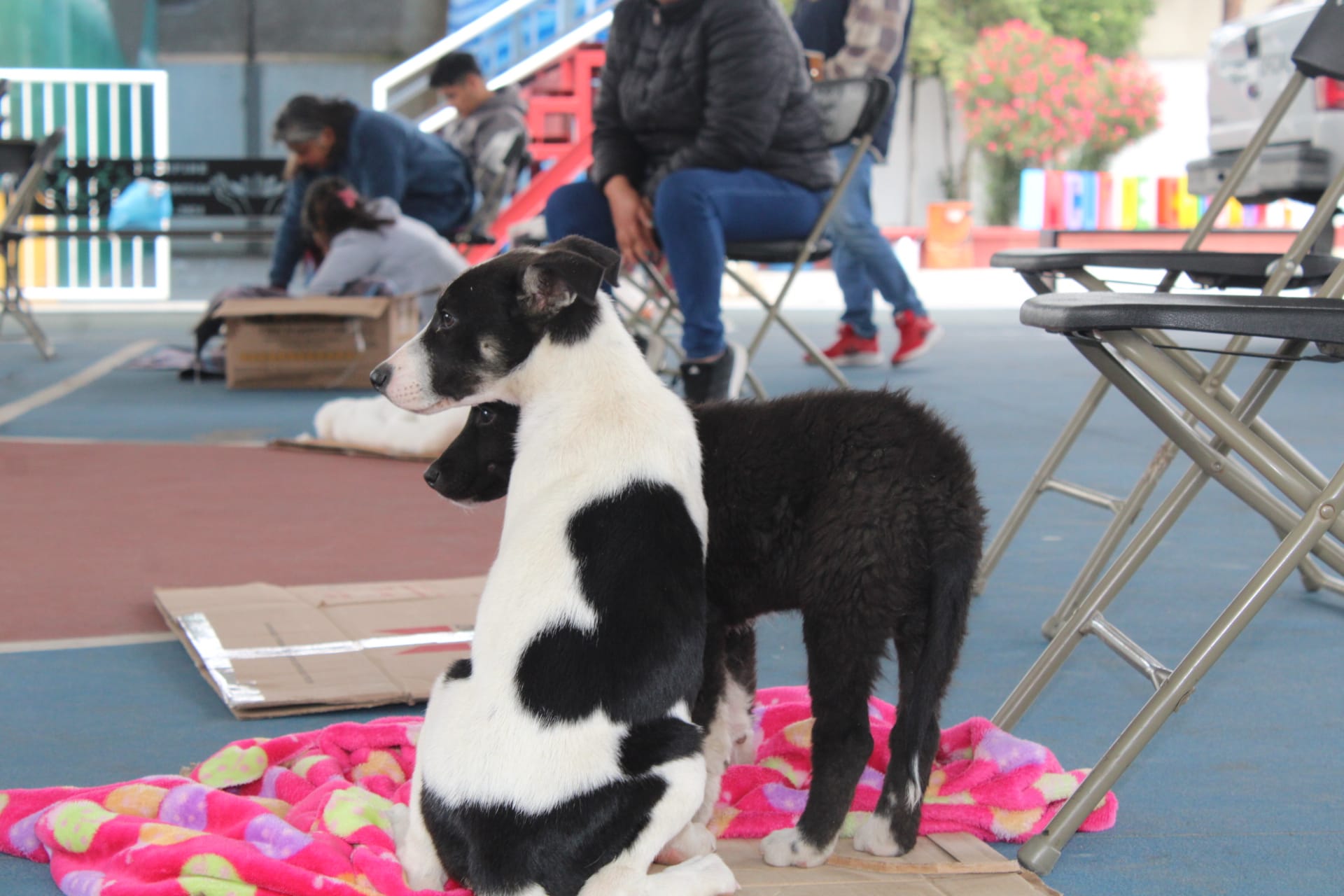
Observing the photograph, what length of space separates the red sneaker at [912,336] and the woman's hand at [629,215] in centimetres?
240

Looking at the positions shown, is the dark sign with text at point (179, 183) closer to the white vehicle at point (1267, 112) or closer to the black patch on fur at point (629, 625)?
the white vehicle at point (1267, 112)

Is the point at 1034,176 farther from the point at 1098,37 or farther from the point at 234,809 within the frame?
the point at 234,809

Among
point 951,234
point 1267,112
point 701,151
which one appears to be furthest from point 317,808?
point 951,234

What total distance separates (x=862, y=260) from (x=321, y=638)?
4.46 meters

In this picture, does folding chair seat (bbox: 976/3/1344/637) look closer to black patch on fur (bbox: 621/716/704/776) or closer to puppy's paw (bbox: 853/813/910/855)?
puppy's paw (bbox: 853/813/910/855)

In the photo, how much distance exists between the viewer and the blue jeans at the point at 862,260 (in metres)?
6.21

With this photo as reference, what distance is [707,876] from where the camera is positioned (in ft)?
4.79

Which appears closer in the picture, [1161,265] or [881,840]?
[881,840]

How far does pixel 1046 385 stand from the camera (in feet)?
20.4

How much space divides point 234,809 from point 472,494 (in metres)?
0.49

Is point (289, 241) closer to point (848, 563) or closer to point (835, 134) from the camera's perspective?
point (835, 134)

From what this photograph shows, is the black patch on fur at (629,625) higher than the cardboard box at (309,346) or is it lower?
higher

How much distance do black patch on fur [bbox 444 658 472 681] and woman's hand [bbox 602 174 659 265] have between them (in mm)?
2982

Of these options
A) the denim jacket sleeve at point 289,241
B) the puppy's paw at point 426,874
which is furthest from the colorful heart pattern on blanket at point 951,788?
the denim jacket sleeve at point 289,241
